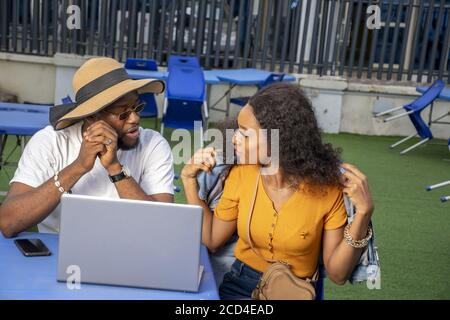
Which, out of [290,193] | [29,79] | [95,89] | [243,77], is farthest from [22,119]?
[29,79]

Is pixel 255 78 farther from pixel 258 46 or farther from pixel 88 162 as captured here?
pixel 88 162

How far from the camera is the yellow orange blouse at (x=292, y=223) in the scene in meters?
2.64

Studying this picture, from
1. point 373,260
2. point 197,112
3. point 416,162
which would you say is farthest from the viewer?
point 416,162

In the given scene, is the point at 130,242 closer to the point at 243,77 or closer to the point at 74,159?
the point at 74,159

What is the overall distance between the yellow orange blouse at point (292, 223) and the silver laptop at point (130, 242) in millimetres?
611

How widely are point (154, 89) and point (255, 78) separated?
20.0ft

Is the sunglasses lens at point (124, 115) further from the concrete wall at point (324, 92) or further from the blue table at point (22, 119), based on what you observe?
the concrete wall at point (324, 92)

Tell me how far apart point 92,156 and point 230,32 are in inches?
330

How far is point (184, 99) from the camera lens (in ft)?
26.4

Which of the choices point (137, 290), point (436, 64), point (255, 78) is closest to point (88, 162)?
point (137, 290)

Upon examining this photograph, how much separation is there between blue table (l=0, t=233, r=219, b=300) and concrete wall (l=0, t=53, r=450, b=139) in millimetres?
8466

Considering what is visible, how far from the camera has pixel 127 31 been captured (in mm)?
10898

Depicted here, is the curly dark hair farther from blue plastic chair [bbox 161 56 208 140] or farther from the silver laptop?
blue plastic chair [bbox 161 56 208 140]

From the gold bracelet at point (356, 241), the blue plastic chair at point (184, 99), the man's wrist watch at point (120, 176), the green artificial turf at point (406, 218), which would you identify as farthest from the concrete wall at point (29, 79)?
the gold bracelet at point (356, 241)
